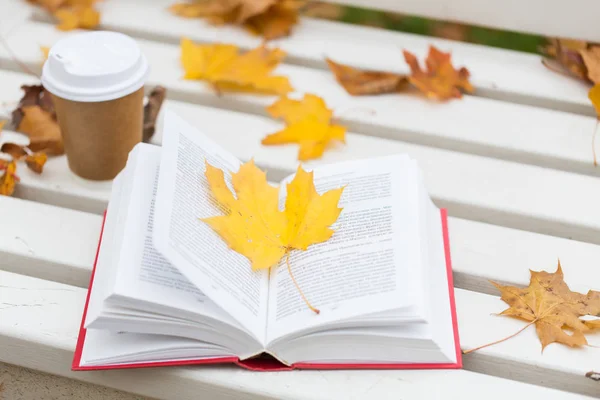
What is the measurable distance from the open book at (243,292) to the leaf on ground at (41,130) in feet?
0.84

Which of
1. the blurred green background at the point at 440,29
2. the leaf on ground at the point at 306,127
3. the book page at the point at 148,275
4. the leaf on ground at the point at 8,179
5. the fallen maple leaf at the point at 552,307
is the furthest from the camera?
the blurred green background at the point at 440,29

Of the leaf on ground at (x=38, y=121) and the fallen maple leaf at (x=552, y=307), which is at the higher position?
the fallen maple leaf at (x=552, y=307)

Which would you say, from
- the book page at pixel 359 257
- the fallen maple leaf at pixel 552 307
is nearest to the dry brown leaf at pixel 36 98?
the book page at pixel 359 257

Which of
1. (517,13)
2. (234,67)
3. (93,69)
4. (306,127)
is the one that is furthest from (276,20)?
(93,69)

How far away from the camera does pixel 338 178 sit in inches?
39.1

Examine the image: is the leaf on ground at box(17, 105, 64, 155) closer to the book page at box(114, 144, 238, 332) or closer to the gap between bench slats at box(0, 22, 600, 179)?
the gap between bench slats at box(0, 22, 600, 179)

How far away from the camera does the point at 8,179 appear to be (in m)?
1.08

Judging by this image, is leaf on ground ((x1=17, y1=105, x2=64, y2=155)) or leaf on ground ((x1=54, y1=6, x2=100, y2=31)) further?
leaf on ground ((x1=54, y1=6, x2=100, y2=31))

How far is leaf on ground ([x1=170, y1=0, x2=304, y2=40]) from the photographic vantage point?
144cm

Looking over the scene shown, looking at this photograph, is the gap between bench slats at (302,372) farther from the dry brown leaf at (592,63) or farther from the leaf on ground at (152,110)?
the dry brown leaf at (592,63)

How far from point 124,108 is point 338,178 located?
0.31m

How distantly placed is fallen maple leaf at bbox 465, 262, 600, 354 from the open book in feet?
0.30

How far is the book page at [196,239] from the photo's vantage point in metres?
0.80

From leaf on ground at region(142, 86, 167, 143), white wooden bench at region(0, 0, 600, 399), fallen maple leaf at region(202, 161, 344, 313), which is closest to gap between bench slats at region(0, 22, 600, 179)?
white wooden bench at region(0, 0, 600, 399)
